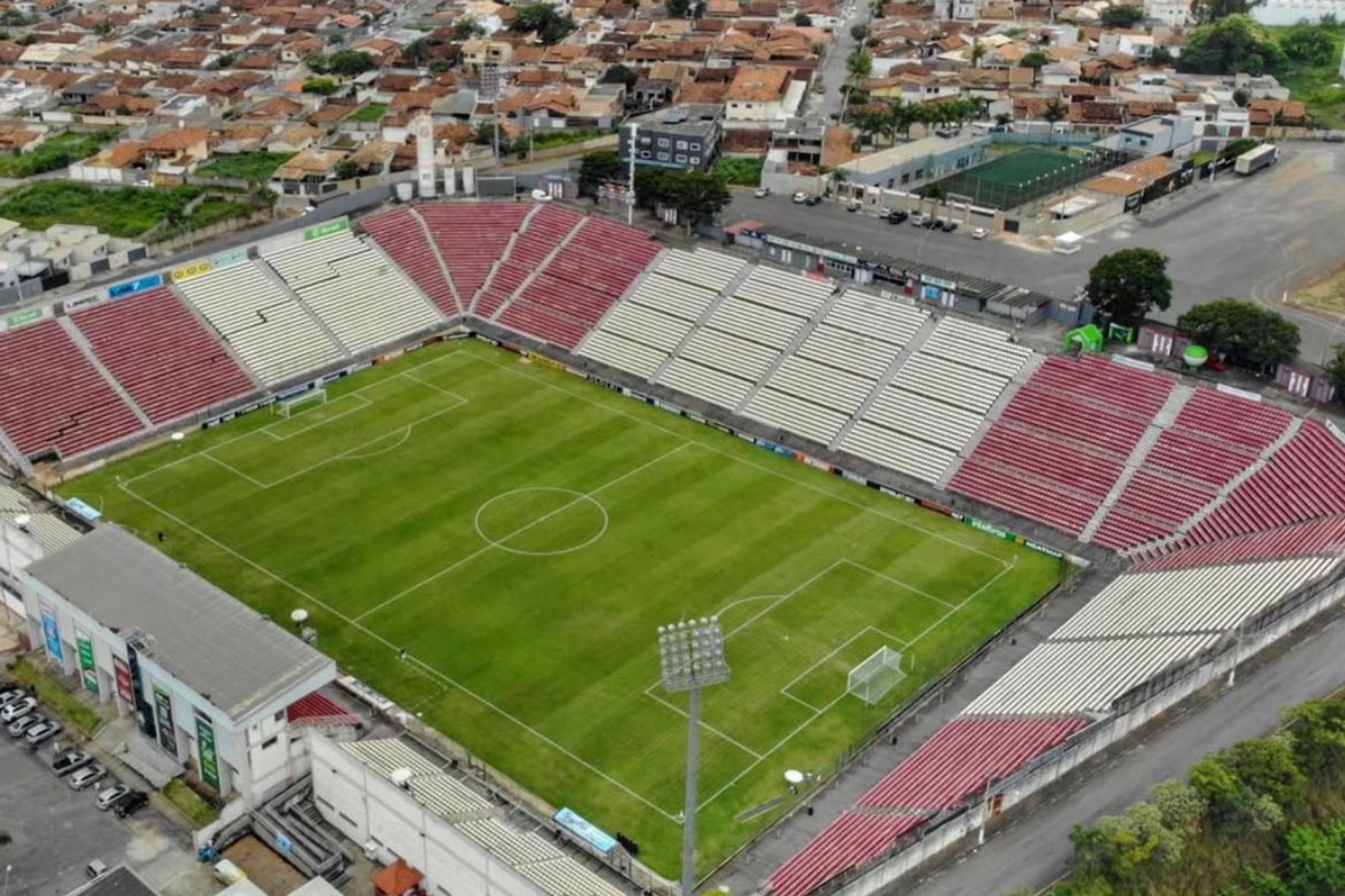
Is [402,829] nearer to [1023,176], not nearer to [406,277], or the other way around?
[406,277]

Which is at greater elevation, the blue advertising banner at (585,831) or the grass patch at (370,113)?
the grass patch at (370,113)

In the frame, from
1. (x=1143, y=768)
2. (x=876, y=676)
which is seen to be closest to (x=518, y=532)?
(x=876, y=676)

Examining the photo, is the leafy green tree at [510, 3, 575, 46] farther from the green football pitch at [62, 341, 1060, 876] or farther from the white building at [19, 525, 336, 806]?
the white building at [19, 525, 336, 806]

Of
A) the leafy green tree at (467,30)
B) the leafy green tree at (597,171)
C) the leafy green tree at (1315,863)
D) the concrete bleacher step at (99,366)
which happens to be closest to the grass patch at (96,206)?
the concrete bleacher step at (99,366)

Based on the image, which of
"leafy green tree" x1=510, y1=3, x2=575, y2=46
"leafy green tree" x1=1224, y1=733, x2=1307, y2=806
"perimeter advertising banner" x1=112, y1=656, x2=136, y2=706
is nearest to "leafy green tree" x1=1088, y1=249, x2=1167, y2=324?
"leafy green tree" x1=1224, y1=733, x2=1307, y2=806

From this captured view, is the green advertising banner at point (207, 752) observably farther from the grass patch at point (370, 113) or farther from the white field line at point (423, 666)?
the grass patch at point (370, 113)

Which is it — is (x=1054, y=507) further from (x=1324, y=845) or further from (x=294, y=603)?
(x=294, y=603)
